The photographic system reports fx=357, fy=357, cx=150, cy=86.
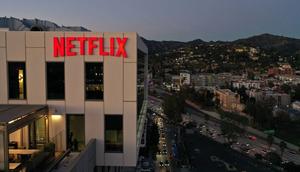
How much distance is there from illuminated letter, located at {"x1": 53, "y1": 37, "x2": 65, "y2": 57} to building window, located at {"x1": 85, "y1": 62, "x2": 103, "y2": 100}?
83 cm

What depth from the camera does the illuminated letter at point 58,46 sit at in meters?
10.6

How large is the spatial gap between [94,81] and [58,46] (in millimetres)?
1488

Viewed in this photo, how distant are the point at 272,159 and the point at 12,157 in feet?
152

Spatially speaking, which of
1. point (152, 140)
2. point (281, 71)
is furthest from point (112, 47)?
point (281, 71)

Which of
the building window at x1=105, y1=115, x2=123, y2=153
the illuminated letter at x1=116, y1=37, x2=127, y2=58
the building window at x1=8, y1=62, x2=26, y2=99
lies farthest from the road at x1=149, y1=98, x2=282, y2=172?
the illuminated letter at x1=116, y1=37, x2=127, y2=58

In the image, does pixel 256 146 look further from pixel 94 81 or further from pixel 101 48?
pixel 101 48

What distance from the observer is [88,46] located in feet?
34.9

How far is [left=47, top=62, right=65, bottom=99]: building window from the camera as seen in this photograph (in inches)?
427

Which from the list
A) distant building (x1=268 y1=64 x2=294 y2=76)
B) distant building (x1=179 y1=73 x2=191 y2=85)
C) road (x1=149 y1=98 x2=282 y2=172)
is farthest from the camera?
distant building (x1=268 y1=64 x2=294 y2=76)

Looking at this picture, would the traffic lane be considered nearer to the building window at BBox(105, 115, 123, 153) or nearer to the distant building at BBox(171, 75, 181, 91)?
the building window at BBox(105, 115, 123, 153)

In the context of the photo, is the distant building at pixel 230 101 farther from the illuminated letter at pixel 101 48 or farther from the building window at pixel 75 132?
the illuminated letter at pixel 101 48

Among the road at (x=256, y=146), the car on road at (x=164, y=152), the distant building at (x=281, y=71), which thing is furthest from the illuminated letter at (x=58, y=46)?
the distant building at (x=281, y=71)

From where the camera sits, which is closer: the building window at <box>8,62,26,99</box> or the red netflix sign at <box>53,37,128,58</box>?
the red netflix sign at <box>53,37,128,58</box>

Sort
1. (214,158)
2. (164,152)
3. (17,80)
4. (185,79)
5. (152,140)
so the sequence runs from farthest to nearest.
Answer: (185,79)
(152,140)
(164,152)
(214,158)
(17,80)
